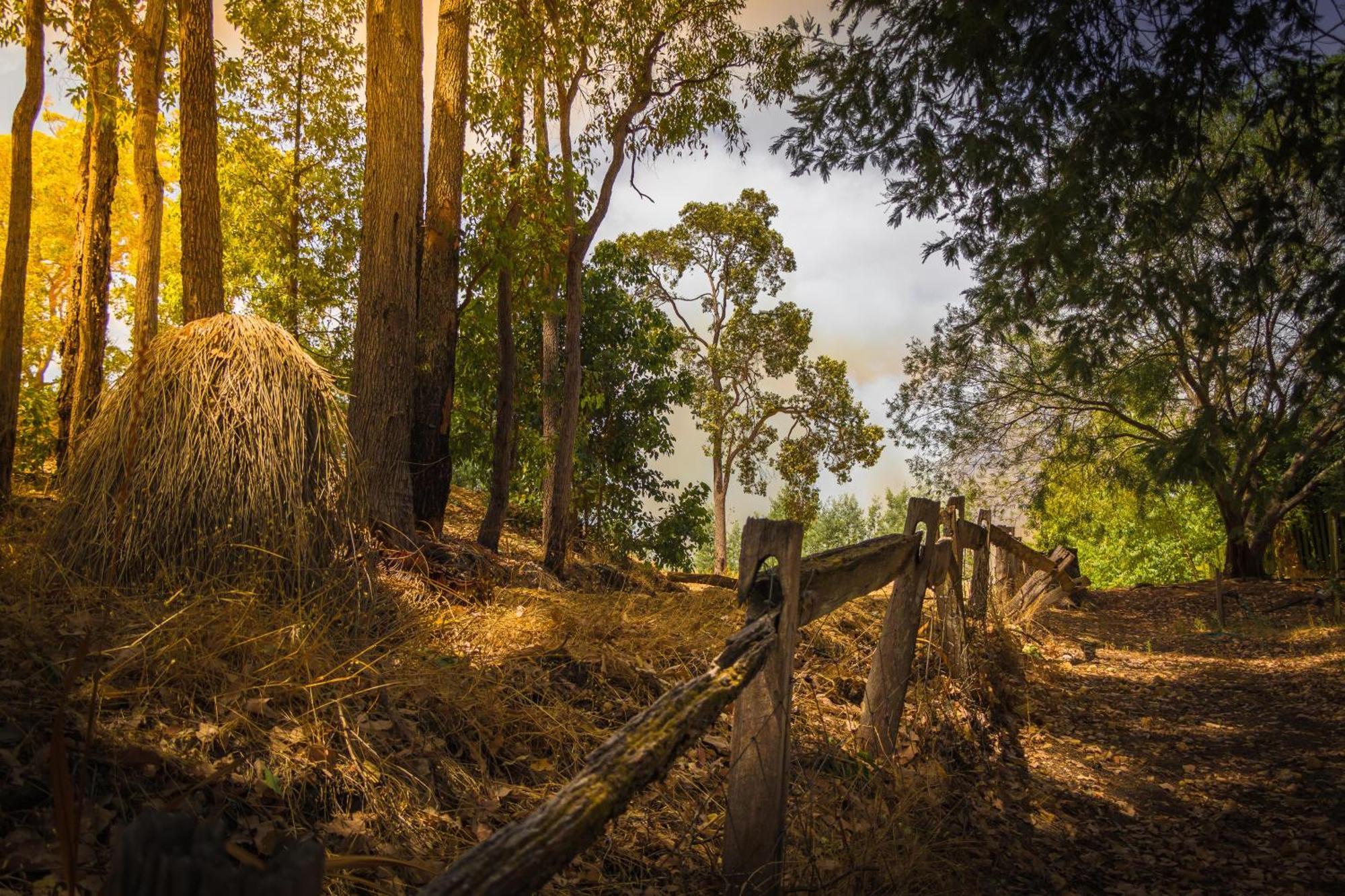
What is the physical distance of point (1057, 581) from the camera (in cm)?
1252

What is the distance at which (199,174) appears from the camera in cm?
680

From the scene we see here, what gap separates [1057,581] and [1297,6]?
9.18 m

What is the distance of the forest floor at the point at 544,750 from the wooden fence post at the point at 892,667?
172 millimetres

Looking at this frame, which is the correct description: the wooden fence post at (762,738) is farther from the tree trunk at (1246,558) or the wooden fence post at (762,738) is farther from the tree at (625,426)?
the tree trunk at (1246,558)

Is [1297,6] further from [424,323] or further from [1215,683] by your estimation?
[424,323]

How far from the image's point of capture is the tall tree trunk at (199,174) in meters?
6.61

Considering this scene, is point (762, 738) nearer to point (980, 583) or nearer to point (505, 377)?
point (980, 583)

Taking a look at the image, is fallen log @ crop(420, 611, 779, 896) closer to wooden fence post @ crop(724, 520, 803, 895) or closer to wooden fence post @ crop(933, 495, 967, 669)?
wooden fence post @ crop(724, 520, 803, 895)

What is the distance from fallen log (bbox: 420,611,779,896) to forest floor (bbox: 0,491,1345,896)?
2.04 feet

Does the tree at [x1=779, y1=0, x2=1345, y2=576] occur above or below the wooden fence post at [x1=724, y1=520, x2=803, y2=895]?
above

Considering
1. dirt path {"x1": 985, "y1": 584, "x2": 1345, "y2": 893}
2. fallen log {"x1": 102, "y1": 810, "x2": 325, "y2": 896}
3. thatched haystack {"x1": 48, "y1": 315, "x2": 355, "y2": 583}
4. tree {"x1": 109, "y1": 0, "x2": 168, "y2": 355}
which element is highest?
tree {"x1": 109, "y1": 0, "x2": 168, "y2": 355}

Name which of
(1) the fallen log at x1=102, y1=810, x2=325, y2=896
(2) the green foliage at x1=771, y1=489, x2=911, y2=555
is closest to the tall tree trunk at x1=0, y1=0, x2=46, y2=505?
(1) the fallen log at x1=102, y1=810, x2=325, y2=896

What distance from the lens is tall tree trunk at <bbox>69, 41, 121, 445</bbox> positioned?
379 inches

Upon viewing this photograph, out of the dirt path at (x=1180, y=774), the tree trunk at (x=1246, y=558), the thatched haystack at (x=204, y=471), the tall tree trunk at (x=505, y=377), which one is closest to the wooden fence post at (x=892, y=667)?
the dirt path at (x=1180, y=774)
